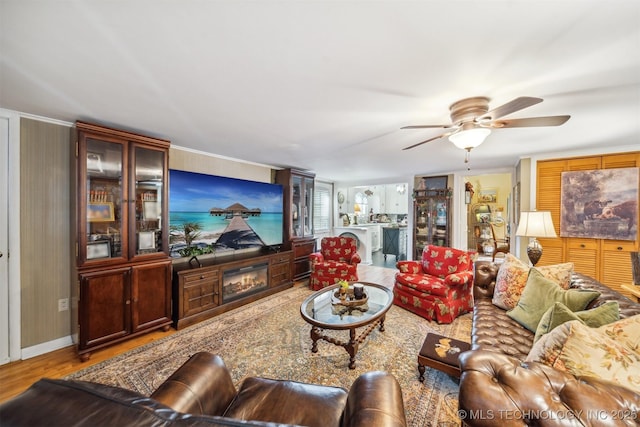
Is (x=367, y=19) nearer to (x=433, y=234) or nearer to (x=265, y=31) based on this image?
(x=265, y=31)

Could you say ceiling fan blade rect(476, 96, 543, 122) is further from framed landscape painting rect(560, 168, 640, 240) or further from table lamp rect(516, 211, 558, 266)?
framed landscape painting rect(560, 168, 640, 240)

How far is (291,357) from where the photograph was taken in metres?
2.18

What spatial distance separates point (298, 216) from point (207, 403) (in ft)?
12.3

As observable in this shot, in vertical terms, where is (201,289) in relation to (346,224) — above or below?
below

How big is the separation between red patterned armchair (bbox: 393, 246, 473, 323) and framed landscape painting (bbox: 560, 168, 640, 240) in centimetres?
155

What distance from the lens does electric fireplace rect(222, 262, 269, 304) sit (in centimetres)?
324

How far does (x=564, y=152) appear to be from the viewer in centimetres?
335

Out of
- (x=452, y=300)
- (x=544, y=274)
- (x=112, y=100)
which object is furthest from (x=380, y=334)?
(x=112, y=100)

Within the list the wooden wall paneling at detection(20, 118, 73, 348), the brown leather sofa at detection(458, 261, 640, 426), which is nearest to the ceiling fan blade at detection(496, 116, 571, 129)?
the brown leather sofa at detection(458, 261, 640, 426)

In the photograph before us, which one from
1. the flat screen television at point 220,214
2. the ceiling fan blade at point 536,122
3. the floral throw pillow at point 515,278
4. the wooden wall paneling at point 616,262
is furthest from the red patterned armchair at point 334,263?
the wooden wall paneling at point 616,262

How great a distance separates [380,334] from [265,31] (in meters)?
2.74

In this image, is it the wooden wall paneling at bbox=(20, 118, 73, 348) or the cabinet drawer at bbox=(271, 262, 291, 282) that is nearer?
the wooden wall paneling at bbox=(20, 118, 73, 348)

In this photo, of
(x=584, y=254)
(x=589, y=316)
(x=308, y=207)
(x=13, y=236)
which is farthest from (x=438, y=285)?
(x=13, y=236)

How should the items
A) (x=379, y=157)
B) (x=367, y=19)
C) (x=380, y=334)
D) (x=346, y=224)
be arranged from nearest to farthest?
(x=367, y=19), (x=380, y=334), (x=379, y=157), (x=346, y=224)
